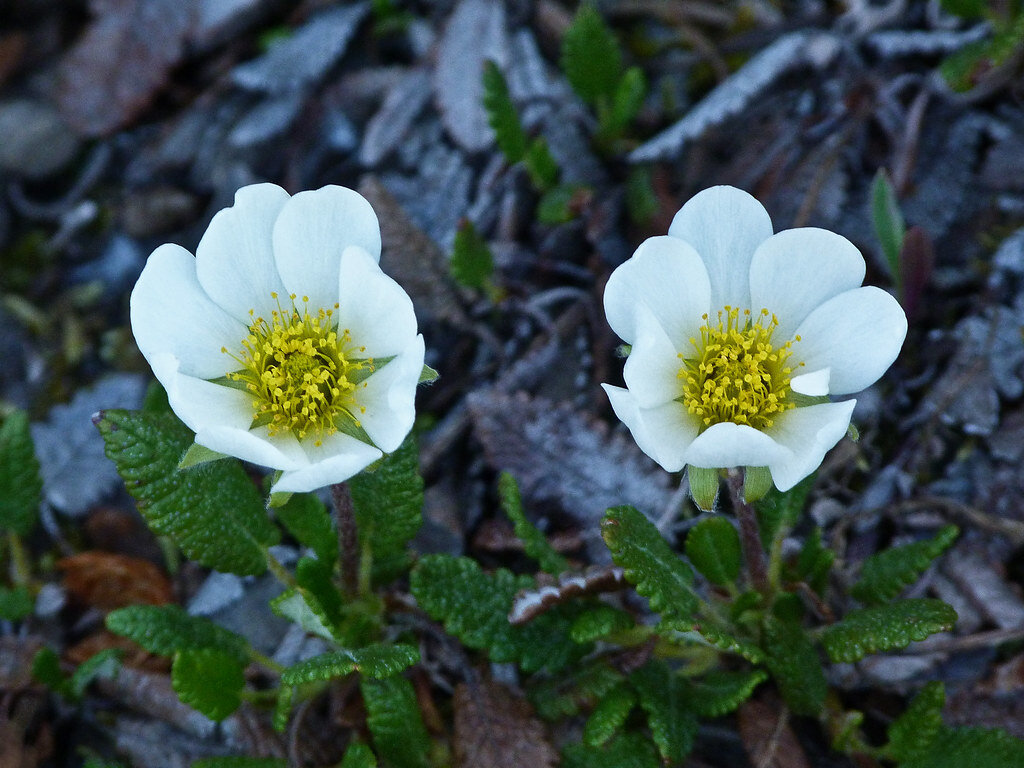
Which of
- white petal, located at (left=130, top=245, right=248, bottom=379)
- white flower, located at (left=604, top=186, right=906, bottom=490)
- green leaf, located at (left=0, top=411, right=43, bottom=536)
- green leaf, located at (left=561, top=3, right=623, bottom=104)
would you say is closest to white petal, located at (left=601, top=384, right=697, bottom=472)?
white flower, located at (left=604, top=186, right=906, bottom=490)

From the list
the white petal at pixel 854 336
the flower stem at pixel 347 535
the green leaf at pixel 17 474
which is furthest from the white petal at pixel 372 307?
the green leaf at pixel 17 474

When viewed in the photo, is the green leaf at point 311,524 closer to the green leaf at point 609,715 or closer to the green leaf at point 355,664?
the green leaf at point 355,664

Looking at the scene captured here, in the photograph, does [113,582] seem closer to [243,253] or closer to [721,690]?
[243,253]

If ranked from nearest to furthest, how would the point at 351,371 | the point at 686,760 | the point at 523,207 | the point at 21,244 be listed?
the point at 351,371 < the point at 686,760 < the point at 523,207 < the point at 21,244

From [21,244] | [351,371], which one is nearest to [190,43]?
[21,244]

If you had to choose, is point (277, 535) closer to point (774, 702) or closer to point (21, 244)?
point (774, 702)

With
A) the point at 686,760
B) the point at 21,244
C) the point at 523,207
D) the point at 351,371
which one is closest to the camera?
the point at 351,371

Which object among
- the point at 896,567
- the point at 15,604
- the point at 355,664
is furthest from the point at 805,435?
the point at 15,604
